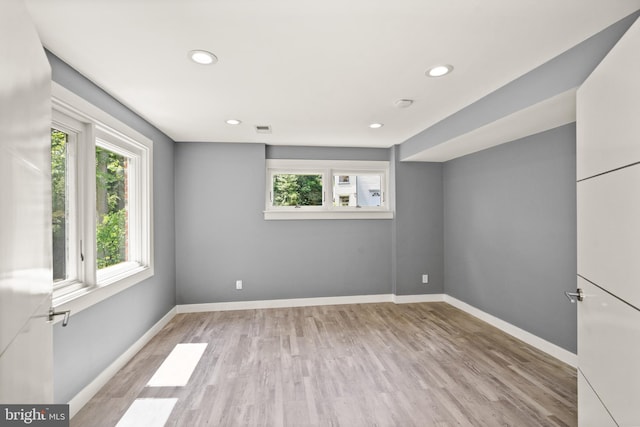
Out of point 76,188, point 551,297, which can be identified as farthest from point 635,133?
point 76,188

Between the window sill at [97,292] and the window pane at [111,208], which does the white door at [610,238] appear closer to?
the window sill at [97,292]

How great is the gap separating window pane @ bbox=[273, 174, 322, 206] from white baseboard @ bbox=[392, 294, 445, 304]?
180 centimetres

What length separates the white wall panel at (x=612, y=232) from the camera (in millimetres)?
1051

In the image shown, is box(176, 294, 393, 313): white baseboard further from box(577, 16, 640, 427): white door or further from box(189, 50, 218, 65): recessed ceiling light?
box(189, 50, 218, 65): recessed ceiling light

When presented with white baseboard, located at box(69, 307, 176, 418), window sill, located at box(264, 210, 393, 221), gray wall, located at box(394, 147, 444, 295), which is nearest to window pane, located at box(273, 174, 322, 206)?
window sill, located at box(264, 210, 393, 221)

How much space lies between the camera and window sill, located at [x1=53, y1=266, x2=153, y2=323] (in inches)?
75.9

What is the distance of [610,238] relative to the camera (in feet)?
4.00

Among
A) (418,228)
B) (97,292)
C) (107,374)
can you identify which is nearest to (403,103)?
(418,228)

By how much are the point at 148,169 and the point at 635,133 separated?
3.66m

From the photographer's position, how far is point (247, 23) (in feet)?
5.05

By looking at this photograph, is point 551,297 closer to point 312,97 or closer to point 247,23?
point 312,97

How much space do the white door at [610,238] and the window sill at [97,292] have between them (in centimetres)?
277

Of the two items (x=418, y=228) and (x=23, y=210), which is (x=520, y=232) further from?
(x=23, y=210)

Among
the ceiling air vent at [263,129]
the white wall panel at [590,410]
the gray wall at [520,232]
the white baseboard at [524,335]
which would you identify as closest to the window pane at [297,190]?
the ceiling air vent at [263,129]
